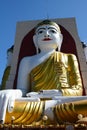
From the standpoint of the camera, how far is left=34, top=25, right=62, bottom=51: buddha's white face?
5.03 m

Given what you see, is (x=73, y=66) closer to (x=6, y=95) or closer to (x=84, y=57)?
(x=84, y=57)

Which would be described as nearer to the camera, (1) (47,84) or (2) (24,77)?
(1) (47,84)

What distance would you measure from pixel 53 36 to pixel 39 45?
12.5 inches

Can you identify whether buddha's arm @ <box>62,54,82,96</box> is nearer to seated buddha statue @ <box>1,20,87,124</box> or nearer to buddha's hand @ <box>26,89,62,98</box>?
seated buddha statue @ <box>1,20,87,124</box>

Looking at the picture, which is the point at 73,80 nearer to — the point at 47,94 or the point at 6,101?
the point at 47,94

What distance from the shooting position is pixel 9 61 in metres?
6.36

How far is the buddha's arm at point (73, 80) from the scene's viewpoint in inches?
169

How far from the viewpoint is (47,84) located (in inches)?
183

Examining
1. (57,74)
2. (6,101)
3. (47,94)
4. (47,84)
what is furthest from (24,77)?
(6,101)

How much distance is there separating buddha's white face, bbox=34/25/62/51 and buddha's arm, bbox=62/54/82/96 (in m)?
0.38

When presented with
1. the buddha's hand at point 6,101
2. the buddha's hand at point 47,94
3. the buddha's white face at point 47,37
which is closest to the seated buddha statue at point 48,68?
Answer: the buddha's white face at point 47,37

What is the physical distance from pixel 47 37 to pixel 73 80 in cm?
91

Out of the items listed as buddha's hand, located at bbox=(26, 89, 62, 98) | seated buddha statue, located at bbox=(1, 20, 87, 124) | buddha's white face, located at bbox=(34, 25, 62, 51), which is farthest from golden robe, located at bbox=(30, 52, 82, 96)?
buddha's hand, located at bbox=(26, 89, 62, 98)

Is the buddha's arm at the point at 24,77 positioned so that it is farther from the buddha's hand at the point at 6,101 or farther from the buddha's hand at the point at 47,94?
the buddha's hand at the point at 6,101
